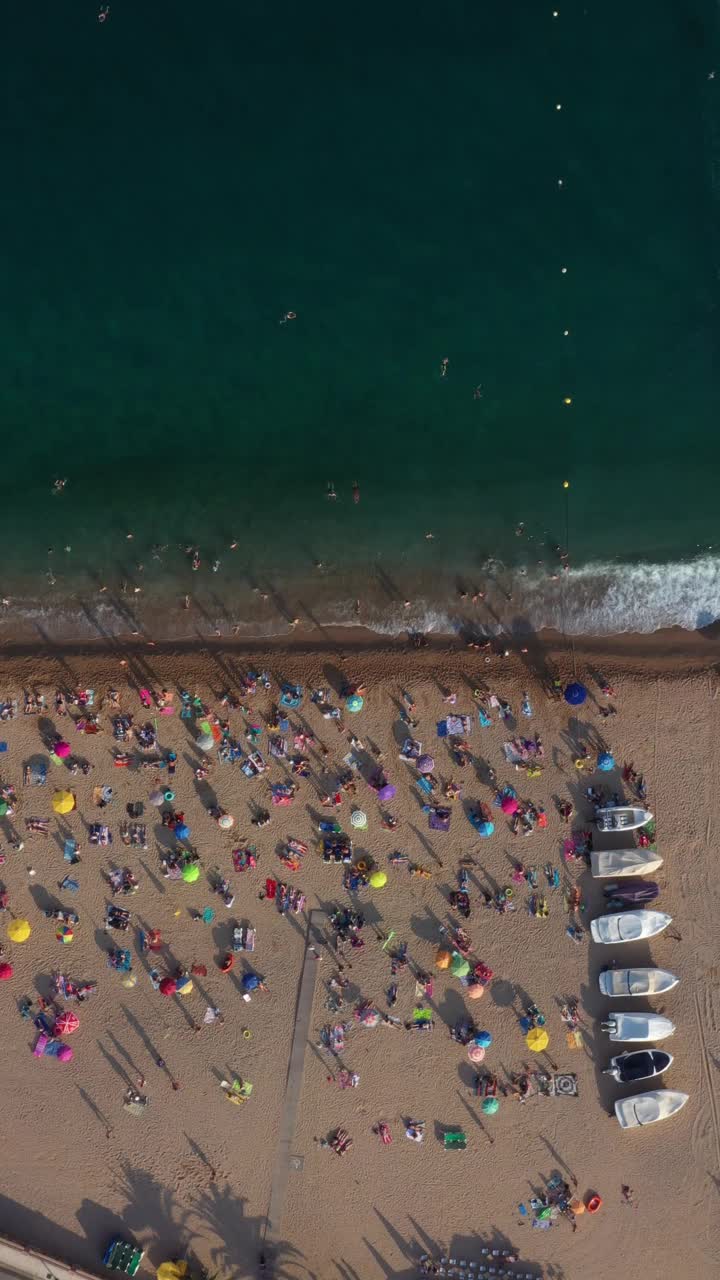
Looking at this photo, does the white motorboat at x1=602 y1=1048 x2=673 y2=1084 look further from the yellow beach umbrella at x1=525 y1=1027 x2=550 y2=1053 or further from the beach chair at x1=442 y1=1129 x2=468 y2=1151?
the beach chair at x1=442 y1=1129 x2=468 y2=1151

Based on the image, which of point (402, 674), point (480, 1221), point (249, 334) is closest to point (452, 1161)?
point (480, 1221)

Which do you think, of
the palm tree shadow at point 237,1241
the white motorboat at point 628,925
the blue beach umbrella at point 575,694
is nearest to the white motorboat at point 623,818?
the white motorboat at point 628,925

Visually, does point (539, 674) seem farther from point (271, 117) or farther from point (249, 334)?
point (271, 117)

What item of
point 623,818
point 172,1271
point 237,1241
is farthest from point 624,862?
point 172,1271

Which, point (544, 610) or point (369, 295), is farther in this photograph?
point (369, 295)

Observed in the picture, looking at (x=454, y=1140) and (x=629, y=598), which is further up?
(x=629, y=598)

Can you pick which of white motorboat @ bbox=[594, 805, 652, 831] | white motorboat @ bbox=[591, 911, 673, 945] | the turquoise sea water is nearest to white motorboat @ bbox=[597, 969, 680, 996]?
white motorboat @ bbox=[591, 911, 673, 945]

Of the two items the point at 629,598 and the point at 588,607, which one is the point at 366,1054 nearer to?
the point at 588,607

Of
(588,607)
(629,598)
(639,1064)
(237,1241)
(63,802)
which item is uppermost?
(629,598)
